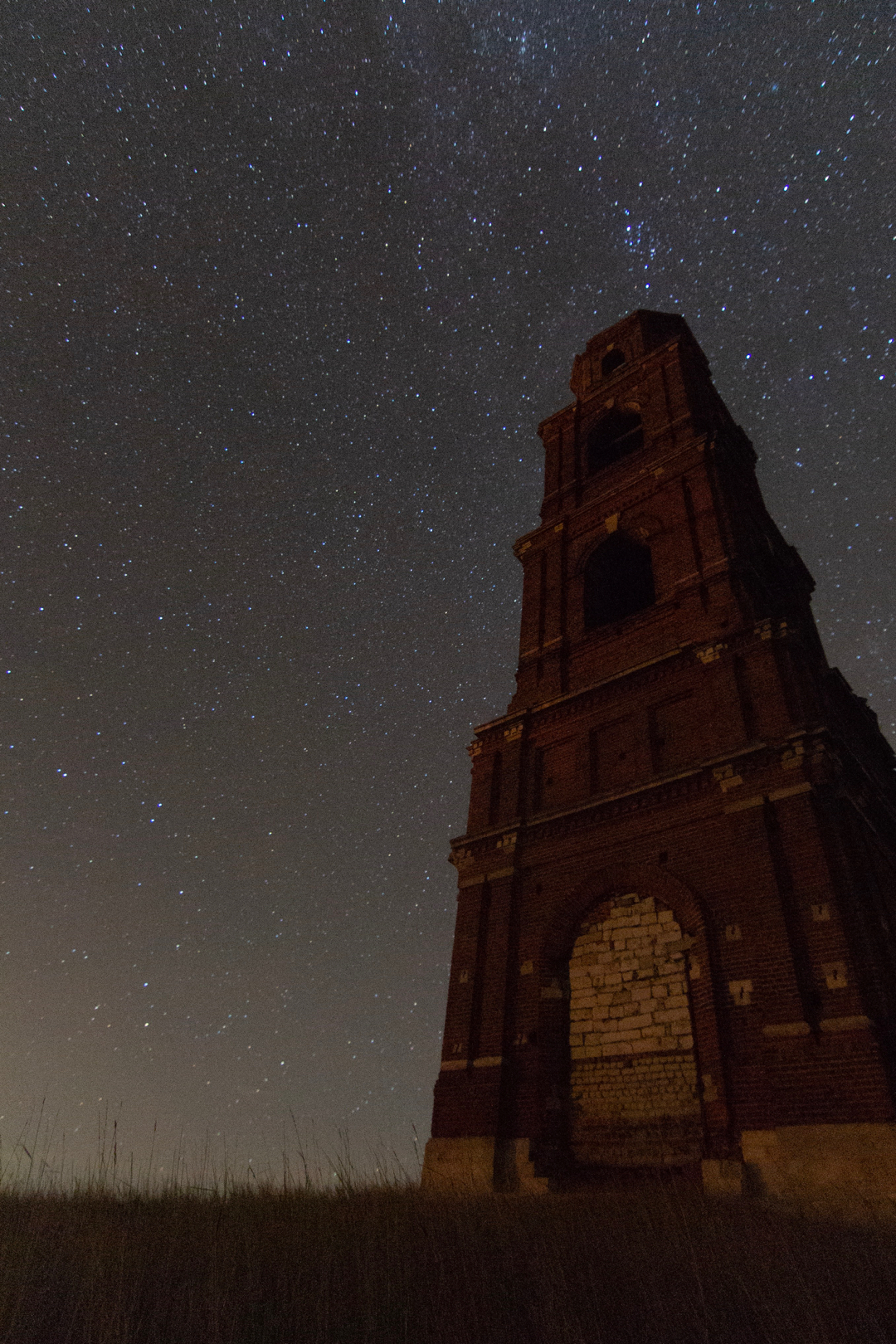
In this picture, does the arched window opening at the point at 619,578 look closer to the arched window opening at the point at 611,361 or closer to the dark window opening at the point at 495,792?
the dark window opening at the point at 495,792

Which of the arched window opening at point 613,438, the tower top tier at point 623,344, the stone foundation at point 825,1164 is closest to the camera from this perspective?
the stone foundation at point 825,1164

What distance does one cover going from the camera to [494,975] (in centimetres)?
1303

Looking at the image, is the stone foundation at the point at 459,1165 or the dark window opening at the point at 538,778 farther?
the dark window opening at the point at 538,778

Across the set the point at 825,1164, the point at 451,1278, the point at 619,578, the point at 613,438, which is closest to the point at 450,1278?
the point at 451,1278

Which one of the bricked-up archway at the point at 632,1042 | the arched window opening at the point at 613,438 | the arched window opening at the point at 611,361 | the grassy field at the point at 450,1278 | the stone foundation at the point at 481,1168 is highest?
the arched window opening at the point at 611,361

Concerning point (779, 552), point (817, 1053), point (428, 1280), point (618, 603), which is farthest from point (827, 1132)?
point (779, 552)

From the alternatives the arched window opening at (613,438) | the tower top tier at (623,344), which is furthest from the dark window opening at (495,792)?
the tower top tier at (623,344)

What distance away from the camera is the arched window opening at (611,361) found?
26.9 m

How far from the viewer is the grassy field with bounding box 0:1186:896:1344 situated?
164 inches

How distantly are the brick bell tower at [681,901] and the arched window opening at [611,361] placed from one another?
9556mm

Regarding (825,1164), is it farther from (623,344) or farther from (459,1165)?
(623,344)

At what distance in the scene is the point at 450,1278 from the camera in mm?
5109

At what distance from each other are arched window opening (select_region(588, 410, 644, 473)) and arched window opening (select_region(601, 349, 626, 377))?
12.1ft

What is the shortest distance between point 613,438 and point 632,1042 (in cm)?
1835
